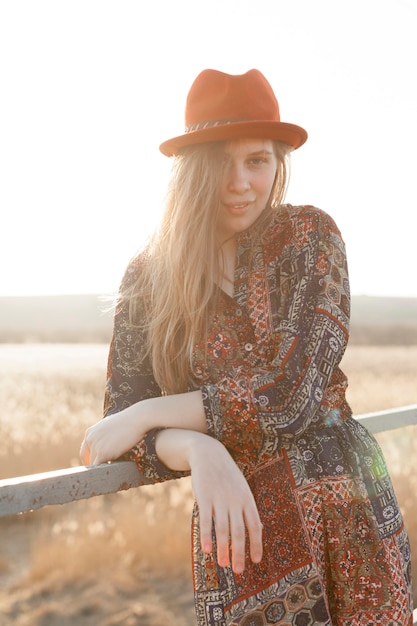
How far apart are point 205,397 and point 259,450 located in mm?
150

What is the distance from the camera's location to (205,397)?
1.40 meters

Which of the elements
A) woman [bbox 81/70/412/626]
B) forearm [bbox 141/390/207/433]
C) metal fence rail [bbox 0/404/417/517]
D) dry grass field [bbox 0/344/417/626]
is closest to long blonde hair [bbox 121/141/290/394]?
woman [bbox 81/70/412/626]

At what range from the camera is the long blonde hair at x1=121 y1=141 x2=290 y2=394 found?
5.10 ft

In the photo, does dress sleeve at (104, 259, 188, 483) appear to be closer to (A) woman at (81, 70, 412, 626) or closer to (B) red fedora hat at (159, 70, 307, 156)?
(A) woman at (81, 70, 412, 626)

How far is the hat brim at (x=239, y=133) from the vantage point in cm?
157

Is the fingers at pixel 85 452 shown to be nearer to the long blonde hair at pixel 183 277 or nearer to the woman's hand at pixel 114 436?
the woman's hand at pixel 114 436

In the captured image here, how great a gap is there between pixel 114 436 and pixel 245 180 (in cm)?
62

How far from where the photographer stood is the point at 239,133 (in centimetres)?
157

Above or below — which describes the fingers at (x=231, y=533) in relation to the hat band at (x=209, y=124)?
below

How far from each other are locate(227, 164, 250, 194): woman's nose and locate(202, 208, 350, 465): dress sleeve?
0.17 meters

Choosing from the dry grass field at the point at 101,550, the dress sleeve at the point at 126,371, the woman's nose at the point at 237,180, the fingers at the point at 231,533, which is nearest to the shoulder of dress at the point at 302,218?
the woman's nose at the point at 237,180

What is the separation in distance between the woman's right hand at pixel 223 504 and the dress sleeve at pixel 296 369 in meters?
0.07

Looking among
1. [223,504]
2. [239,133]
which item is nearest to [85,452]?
[223,504]

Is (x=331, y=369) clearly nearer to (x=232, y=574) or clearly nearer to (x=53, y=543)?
(x=232, y=574)
